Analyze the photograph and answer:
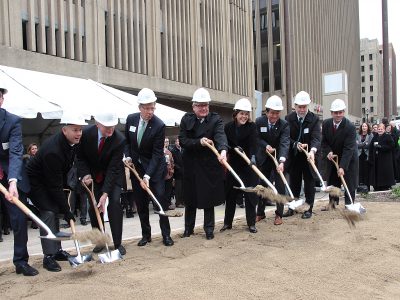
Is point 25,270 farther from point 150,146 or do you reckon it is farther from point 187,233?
point 187,233

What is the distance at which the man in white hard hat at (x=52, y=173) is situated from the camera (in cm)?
427

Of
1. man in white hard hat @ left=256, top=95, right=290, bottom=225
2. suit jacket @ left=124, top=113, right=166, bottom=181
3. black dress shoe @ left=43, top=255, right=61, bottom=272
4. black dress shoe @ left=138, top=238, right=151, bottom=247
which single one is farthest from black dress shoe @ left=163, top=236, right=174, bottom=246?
man in white hard hat @ left=256, top=95, right=290, bottom=225

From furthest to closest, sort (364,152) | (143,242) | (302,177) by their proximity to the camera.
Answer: (364,152), (302,177), (143,242)

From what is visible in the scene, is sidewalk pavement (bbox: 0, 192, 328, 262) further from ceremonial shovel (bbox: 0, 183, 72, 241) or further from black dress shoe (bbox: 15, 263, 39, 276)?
ceremonial shovel (bbox: 0, 183, 72, 241)

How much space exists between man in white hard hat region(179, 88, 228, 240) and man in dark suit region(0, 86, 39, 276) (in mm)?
1999

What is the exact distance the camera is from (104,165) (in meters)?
4.85

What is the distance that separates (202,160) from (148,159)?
68 cm

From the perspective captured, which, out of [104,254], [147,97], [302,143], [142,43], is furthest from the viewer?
[142,43]

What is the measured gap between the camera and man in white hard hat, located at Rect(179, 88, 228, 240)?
5410 millimetres

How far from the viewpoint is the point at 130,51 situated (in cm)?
1733

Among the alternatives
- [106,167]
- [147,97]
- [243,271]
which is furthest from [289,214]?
[106,167]

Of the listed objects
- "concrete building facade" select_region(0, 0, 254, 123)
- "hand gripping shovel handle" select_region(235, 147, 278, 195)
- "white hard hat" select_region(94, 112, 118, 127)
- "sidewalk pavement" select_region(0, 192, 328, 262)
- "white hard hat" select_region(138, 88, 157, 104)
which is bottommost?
"sidewalk pavement" select_region(0, 192, 328, 262)

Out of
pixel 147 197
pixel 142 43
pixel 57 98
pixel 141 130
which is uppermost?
pixel 142 43

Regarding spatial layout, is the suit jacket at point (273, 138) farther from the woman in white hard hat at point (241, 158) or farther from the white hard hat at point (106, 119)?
the white hard hat at point (106, 119)
